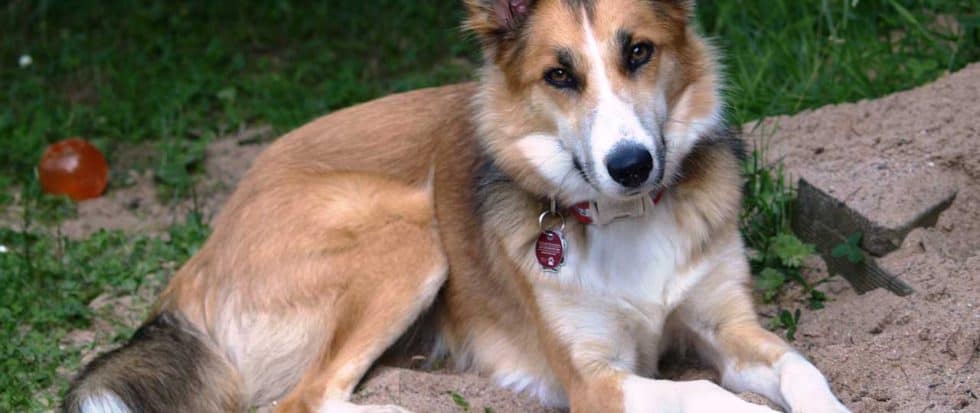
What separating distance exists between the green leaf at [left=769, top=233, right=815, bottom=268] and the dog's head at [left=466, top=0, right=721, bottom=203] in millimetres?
748

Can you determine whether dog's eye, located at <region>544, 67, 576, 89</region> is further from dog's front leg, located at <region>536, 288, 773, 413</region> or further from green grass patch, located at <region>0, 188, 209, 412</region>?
green grass patch, located at <region>0, 188, 209, 412</region>

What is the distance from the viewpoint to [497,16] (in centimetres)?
377

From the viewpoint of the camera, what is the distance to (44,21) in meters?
7.82

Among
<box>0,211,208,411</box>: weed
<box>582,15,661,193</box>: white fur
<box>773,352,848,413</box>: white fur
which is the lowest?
<box>773,352,848,413</box>: white fur

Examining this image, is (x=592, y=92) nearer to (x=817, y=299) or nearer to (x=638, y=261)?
(x=638, y=261)

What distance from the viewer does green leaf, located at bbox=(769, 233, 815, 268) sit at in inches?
169

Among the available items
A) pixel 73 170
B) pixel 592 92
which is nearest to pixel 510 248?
pixel 592 92

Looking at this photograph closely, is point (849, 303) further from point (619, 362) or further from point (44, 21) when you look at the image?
point (44, 21)

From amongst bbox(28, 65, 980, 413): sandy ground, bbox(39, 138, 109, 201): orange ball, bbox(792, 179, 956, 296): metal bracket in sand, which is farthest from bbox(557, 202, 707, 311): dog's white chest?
bbox(39, 138, 109, 201): orange ball

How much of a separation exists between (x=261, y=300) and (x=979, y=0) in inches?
124

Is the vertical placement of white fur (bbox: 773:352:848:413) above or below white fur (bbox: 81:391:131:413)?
below

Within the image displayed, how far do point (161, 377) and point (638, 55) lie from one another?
1.76m

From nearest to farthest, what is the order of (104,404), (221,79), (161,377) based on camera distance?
(104,404), (161,377), (221,79)

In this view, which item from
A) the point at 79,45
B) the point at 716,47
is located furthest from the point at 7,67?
the point at 716,47
